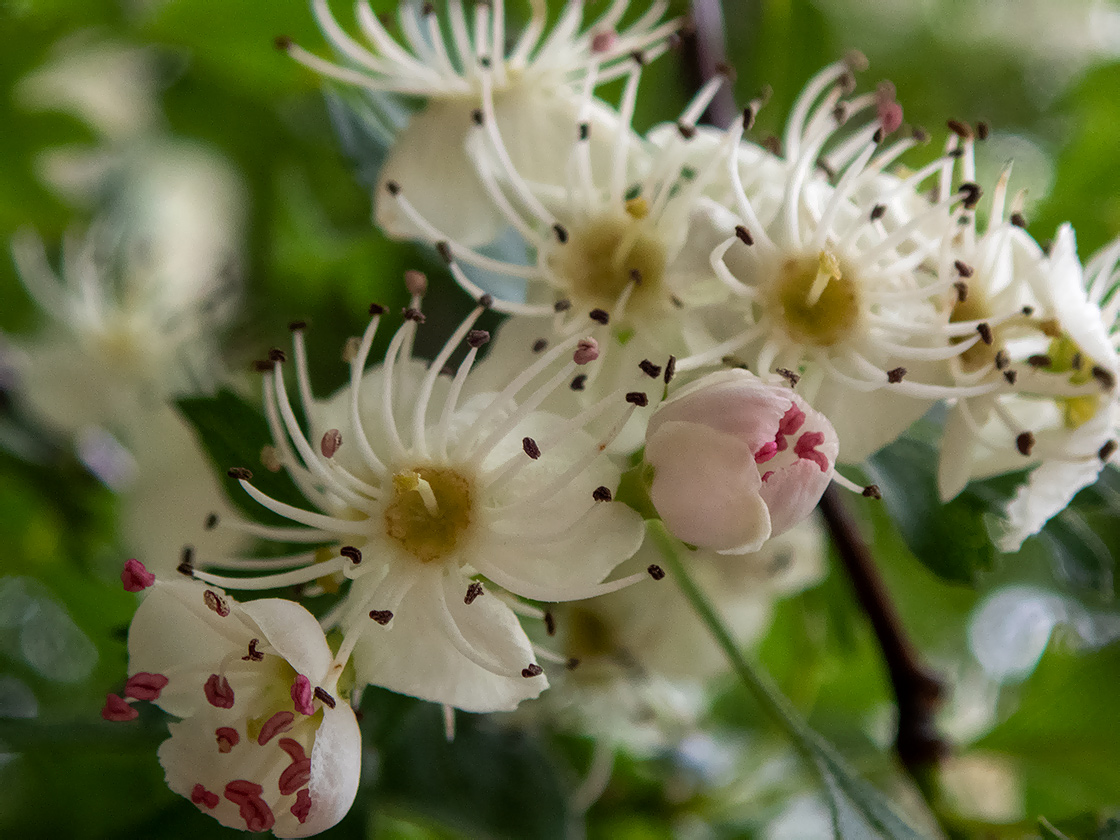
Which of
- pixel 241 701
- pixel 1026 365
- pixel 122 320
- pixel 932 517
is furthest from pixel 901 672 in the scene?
pixel 122 320

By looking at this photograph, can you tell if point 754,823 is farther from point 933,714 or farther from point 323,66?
point 323,66

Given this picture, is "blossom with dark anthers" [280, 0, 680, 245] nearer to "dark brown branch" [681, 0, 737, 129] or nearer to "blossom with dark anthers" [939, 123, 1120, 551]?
"dark brown branch" [681, 0, 737, 129]

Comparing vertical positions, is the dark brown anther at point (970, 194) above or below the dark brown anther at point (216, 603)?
above

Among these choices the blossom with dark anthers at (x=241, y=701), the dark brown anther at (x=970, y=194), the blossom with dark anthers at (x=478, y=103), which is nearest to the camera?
the blossom with dark anthers at (x=241, y=701)

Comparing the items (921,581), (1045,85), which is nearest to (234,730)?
(921,581)

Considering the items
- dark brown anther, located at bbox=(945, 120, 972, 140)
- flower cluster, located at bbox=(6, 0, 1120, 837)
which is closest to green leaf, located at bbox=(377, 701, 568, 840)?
flower cluster, located at bbox=(6, 0, 1120, 837)

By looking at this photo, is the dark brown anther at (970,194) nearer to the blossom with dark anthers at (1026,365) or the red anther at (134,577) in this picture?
the blossom with dark anthers at (1026,365)

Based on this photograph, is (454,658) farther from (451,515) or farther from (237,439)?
(237,439)

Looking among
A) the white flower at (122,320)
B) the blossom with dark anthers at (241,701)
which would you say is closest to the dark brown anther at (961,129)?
the blossom with dark anthers at (241,701)
